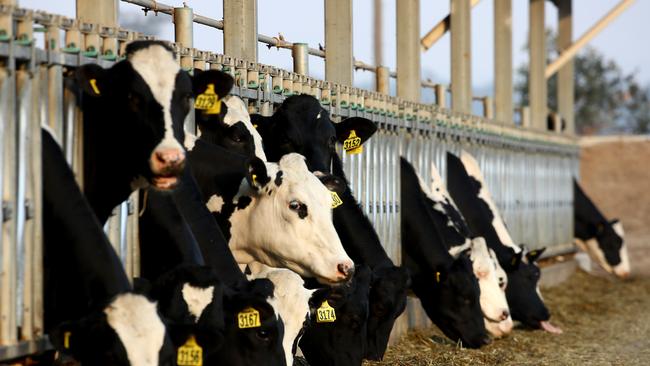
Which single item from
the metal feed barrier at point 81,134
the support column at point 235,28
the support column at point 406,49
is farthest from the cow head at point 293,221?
the support column at point 406,49

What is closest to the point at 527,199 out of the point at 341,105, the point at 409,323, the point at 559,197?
the point at 559,197

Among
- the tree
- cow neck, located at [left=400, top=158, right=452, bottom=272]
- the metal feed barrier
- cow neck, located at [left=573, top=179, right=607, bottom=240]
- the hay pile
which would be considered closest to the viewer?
the metal feed barrier

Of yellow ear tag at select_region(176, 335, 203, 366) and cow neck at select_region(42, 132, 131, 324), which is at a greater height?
cow neck at select_region(42, 132, 131, 324)

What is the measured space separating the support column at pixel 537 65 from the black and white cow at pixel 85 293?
16.2 meters

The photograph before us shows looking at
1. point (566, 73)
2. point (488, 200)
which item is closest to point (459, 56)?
point (488, 200)

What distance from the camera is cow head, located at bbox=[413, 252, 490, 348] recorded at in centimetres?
1130

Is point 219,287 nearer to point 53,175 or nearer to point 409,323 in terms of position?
point 53,175

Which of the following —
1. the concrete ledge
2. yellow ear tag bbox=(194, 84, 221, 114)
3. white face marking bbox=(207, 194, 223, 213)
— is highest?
yellow ear tag bbox=(194, 84, 221, 114)

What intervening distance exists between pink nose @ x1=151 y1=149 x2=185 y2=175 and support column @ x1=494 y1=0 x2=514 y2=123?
523 inches

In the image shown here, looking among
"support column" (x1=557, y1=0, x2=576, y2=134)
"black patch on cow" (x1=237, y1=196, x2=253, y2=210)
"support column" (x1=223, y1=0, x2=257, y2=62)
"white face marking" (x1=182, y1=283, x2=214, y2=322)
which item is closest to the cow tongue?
"support column" (x1=223, y1=0, x2=257, y2=62)

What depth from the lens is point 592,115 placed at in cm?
5075

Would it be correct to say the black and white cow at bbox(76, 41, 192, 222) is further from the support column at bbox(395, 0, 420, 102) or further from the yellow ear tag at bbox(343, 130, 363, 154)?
the support column at bbox(395, 0, 420, 102)

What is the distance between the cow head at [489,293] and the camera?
11938 mm

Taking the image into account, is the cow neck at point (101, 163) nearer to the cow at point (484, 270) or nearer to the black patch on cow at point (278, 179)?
the black patch on cow at point (278, 179)
